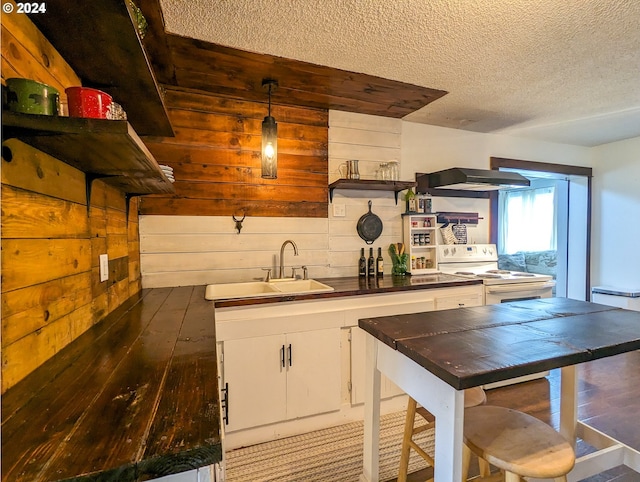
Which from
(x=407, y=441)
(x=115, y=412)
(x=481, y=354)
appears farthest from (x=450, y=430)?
(x=115, y=412)

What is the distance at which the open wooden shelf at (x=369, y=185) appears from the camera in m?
2.51

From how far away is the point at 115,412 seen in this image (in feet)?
2.20

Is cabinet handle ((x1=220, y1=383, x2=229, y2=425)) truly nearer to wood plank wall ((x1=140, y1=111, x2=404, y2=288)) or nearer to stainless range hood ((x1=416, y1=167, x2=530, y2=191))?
wood plank wall ((x1=140, y1=111, x2=404, y2=288))

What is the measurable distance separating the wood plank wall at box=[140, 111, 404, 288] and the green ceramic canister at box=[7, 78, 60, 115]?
61.6 inches

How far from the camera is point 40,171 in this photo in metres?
0.90

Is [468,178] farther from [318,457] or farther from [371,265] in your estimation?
[318,457]

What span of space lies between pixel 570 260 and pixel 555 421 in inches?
103

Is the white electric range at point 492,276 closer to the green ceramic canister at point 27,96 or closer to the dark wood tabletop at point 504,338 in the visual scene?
the dark wood tabletop at point 504,338

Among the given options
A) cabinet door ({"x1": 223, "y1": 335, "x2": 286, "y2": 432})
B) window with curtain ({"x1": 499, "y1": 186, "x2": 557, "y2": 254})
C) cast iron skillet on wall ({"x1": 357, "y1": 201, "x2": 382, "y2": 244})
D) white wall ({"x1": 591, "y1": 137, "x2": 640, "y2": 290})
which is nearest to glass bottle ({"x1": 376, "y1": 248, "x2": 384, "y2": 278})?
cast iron skillet on wall ({"x1": 357, "y1": 201, "x2": 382, "y2": 244})

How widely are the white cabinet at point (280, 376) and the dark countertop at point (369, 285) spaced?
0.23 meters

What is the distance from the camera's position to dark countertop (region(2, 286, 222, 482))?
1.73 feet

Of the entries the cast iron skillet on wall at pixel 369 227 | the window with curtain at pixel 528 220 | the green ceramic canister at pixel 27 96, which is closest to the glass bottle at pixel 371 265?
the cast iron skillet on wall at pixel 369 227

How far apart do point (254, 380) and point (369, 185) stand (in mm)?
1695

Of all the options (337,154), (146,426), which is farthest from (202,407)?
(337,154)
